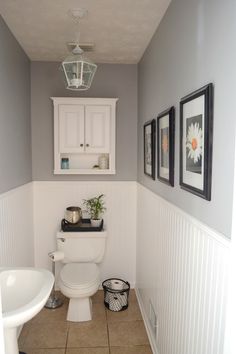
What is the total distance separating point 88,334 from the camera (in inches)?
96.6

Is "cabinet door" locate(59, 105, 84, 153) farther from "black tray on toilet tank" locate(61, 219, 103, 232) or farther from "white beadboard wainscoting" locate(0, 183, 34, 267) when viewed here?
"black tray on toilet tank" locate(61, 219, 103, 232)

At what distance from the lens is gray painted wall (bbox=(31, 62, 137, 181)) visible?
9.90 ft

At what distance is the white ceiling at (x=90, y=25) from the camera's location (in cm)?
190

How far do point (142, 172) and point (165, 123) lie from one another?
983 mm

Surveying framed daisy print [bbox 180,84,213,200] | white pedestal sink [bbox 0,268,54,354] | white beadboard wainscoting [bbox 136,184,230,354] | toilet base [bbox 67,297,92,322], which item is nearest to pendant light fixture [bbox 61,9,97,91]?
framed daisy print [bbox 180,84,213,200]

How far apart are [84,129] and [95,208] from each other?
83 cm

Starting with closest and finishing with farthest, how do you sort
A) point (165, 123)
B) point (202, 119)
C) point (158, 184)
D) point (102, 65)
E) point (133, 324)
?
point (202, 119), point (165, 123), point (158, 184), point (133, 324), point (102, 65)

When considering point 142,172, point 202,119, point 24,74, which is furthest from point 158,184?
point 24,74

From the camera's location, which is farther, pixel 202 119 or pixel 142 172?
pixel 142 172

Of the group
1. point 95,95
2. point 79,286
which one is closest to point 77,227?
point 79,286

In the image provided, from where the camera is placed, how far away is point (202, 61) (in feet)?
4.32

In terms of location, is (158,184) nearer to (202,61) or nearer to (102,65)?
(202,61)

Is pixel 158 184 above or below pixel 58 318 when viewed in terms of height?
above

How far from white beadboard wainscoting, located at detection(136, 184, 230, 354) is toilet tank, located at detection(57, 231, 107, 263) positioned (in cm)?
49
